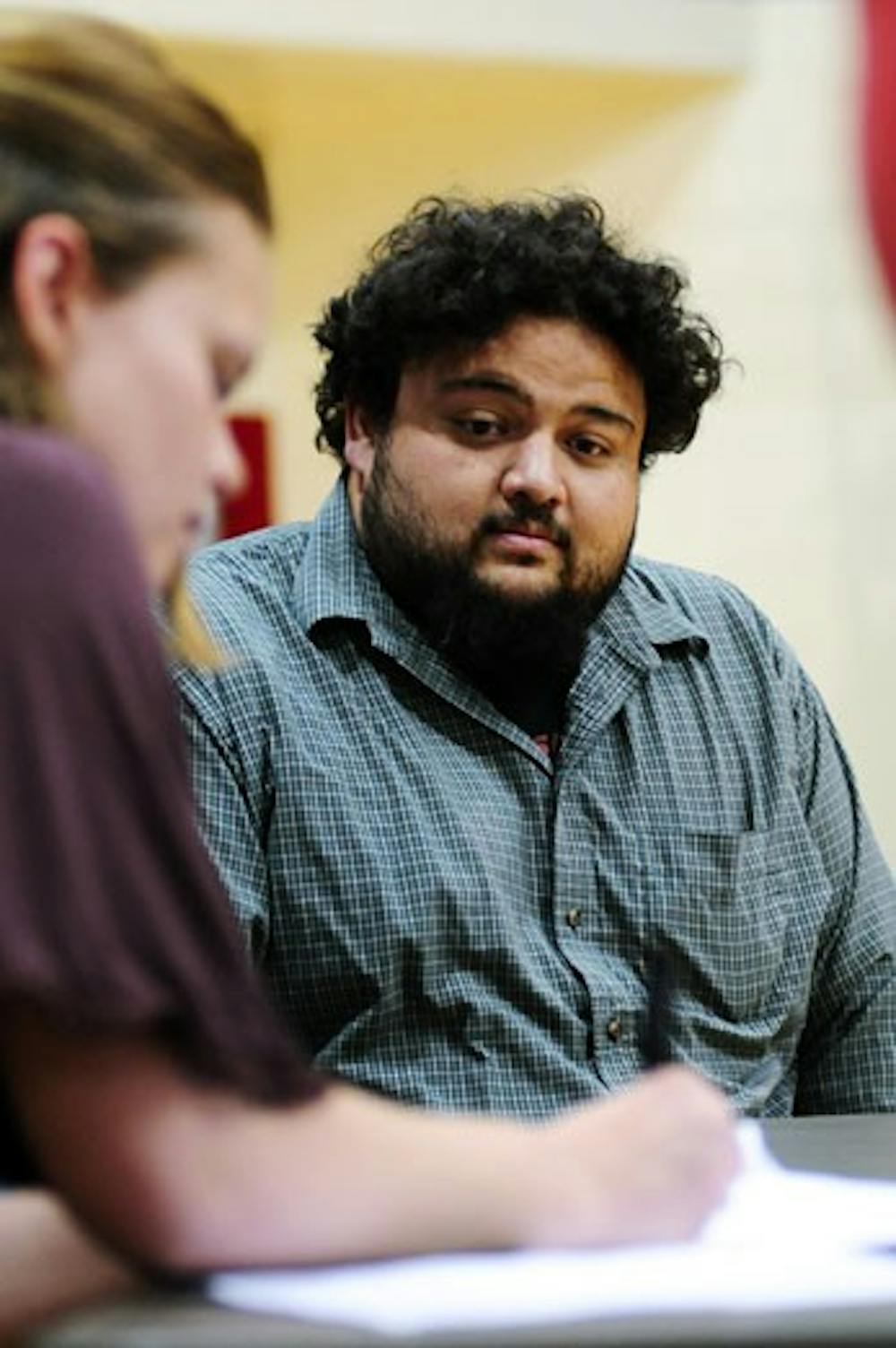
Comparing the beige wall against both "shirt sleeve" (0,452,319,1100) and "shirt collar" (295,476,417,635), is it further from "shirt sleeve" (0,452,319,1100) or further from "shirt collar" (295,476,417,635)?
"shirt sleeve" (0,452,319,1100)

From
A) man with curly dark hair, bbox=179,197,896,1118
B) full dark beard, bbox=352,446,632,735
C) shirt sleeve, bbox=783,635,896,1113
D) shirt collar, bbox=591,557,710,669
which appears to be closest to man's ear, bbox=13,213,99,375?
man with curly dark hair, bbox=179,197,896,1118

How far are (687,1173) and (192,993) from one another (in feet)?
0.75

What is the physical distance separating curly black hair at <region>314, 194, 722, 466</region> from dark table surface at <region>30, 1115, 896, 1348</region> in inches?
49.7

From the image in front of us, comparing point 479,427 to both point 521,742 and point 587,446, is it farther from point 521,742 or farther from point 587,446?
point 521,742

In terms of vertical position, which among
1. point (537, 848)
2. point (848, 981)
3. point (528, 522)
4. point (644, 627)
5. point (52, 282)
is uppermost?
point (52, 282)

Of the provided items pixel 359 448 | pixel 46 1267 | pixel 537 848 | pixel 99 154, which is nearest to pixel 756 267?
pixel 359 448

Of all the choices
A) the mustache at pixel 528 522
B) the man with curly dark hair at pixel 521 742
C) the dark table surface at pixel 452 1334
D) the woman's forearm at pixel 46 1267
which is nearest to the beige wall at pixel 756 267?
the man with curly dark hair at pixel 521 742

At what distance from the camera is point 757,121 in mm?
3877

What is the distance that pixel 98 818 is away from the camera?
824 millimetres

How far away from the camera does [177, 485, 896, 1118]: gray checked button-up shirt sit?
1.78 meters

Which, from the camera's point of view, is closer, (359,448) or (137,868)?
(137,868)

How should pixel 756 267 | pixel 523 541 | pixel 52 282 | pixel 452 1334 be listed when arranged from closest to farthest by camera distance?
1. pixel 452 1334
2. pixel 52 282
3. pixel 523 541
4. pixel 756 267

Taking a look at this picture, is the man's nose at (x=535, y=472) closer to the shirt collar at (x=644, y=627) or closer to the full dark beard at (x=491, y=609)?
the full dark beard at (x=491, y=609)

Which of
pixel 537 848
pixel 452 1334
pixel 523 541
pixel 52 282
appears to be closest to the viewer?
pixel 452 1334
